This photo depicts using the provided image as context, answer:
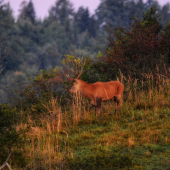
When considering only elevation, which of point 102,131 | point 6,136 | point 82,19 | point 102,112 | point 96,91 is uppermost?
point 82,19

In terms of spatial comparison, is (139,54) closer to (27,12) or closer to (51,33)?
(51,33)

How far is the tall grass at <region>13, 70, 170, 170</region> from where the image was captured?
16.8 feet

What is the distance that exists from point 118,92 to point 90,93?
1.03m

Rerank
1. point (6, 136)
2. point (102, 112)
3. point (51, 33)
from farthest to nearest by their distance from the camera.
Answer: point (51, 33) < point (102, 112) < point (6, 136)

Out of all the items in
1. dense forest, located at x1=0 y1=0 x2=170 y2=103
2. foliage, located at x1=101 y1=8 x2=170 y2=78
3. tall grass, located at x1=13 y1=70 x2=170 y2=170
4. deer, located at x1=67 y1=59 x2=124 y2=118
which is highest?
dense forest, located at x1=0 y1=0 x2=170 y2=103

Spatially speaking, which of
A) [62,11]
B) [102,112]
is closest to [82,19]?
[62,11]

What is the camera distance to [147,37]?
1145 cm

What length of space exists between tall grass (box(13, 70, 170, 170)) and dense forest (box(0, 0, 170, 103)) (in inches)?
701

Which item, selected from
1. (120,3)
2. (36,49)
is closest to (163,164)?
(36,49)

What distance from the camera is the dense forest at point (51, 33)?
3372 cm

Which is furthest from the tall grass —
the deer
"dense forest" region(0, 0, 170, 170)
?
the deer

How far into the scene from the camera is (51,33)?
44.1m

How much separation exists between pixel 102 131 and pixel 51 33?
39009 mm

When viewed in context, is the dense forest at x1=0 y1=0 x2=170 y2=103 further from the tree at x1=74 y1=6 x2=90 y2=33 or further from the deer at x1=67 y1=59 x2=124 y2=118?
the deer at x1=67 y1=59 x2=124 y2=118
